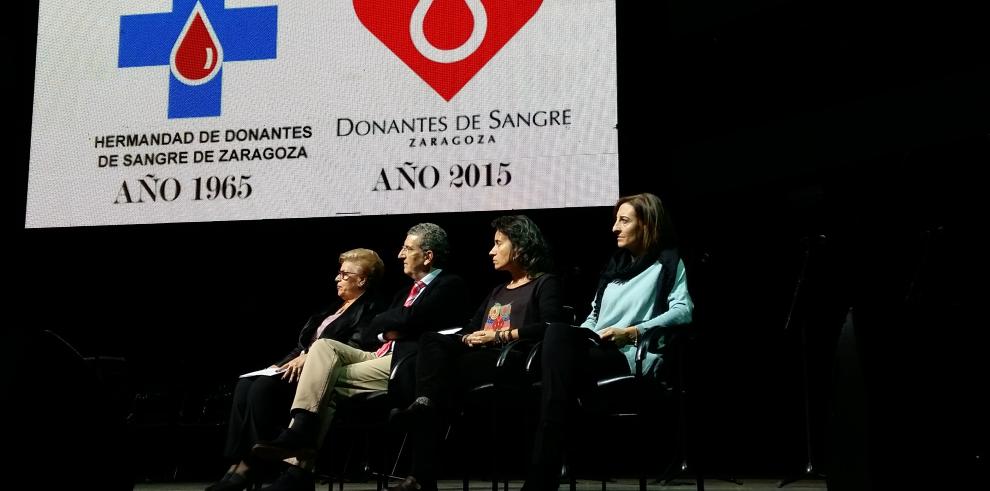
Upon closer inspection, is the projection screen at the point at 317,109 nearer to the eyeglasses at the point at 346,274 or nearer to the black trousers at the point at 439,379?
the eyeglasses at the point at 346,274

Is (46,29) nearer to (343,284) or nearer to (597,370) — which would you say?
(343,284)

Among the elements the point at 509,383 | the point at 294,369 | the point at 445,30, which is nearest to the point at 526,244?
the point at 509,383

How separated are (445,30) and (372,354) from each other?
153 cm

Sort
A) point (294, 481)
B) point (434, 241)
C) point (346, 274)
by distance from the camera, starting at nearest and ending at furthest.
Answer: point (294, 481), point (434, 241), point (346, 274)

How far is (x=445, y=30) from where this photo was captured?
13.9ft

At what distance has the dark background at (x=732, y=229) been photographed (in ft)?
12.3

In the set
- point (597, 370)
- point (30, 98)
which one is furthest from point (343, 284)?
point (30, 98)

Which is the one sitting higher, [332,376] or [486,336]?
[486,336]

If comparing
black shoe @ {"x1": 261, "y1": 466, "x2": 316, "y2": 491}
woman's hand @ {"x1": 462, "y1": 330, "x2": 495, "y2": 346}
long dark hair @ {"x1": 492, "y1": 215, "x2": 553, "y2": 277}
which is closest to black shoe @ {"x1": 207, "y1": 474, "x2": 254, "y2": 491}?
black shoe @ {"x1": 261, "y1": 466, "x2": 316, "y2": 491}

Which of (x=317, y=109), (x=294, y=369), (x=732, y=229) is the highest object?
(x=317, y=109)

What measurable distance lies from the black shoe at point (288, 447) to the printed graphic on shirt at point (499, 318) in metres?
0.68

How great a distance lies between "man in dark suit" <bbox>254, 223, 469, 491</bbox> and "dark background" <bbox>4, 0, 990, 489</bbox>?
24.7 inches

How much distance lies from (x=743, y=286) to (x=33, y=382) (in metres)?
3.58

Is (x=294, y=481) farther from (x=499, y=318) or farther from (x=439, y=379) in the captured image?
(x=499, y=318)
